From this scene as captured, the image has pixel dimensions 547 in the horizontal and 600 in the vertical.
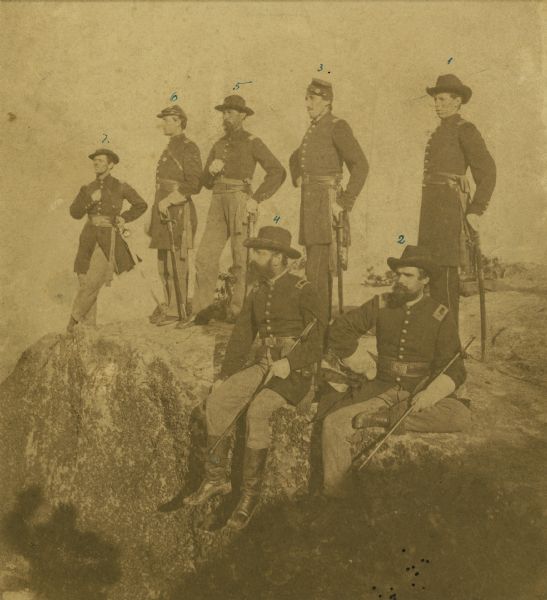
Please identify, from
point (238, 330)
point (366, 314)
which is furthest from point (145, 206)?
point (366, 314)

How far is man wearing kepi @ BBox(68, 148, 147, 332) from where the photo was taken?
688 centimetres

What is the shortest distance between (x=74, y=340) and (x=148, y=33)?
2.73 metres

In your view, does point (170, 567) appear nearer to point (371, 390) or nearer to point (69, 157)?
point (371, 390)

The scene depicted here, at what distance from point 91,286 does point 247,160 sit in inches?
69.0

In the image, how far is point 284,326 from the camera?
19.0 feet

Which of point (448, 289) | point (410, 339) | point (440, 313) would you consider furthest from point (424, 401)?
point (448, 289)

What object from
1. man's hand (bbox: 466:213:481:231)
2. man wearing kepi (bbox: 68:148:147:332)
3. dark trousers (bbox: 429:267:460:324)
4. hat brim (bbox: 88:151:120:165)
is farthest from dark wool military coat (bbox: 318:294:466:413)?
hat brim (bbox: 88:151:120:165)

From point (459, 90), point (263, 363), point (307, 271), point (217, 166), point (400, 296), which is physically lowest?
point (263, 363)

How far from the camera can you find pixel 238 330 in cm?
591

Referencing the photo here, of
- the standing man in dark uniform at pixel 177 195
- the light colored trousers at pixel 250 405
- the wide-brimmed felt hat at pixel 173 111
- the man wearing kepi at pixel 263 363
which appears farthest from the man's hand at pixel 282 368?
the wide-brimmed felt hat at pixel 173 111

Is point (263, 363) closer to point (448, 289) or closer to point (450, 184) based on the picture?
point (448, 289)

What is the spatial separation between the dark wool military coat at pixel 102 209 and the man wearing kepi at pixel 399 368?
230cm

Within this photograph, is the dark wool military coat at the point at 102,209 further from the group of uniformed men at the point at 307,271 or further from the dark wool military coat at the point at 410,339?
the dark wool military coat at the point at 410,339

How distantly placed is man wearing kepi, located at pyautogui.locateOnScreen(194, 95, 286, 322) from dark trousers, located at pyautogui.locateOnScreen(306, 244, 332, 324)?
23.9 inches
